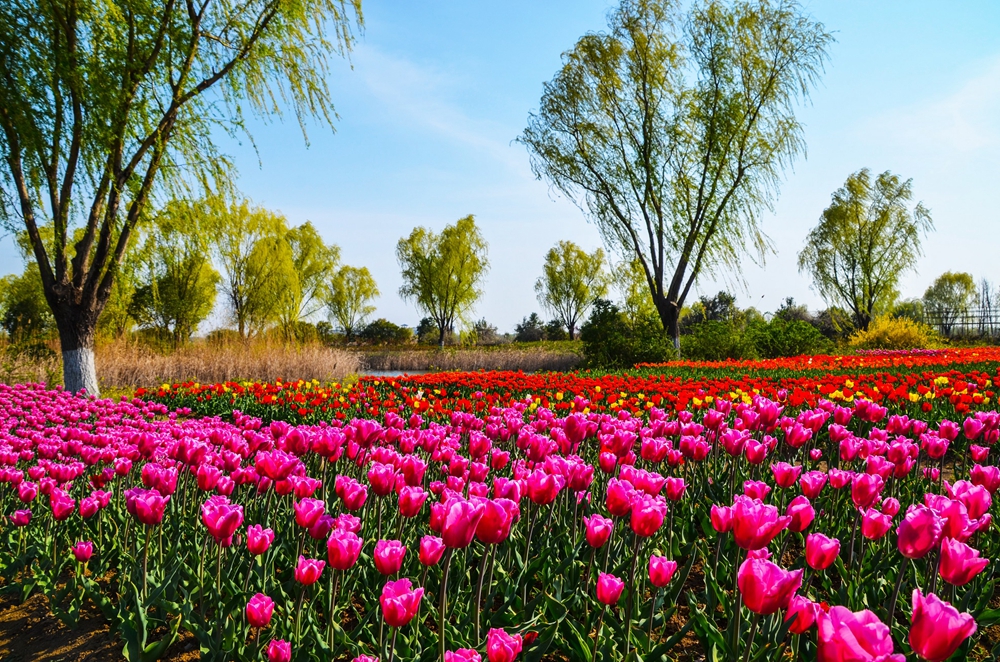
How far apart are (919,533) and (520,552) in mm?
1391

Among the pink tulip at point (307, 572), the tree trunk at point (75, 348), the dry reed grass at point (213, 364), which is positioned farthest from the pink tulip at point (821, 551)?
the dry reed grass at point (213, 364)

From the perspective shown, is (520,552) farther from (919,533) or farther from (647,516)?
(919,533)

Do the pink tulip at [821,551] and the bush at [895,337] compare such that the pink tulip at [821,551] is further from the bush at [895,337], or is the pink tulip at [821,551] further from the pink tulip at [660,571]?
the bush at [895,337]

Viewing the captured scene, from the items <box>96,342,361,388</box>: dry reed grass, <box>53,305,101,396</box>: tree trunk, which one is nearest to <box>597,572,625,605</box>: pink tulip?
<box>53,305,101,396</box>: tree trunk

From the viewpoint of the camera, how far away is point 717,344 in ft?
53.4

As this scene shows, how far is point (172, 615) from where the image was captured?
2107 mm

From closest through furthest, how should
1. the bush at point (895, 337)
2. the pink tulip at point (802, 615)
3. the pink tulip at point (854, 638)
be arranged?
the pink tulip at point (854, 638), the pink tulip at point (802, 615), the bush at point (895, 337)

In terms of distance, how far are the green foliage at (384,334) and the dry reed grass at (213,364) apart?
26375mm

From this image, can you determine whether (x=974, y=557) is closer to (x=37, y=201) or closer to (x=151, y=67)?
(x=151, y=67)

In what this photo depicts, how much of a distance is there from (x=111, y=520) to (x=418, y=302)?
32.2 metres

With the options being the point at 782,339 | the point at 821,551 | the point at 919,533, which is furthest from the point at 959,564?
the point at 782,339

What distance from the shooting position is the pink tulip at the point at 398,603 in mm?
1175

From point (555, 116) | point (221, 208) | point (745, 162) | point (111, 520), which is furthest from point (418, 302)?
point (111, 520)

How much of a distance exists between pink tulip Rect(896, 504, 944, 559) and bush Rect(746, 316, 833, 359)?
56.8 feet
